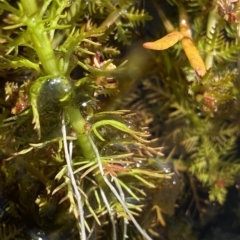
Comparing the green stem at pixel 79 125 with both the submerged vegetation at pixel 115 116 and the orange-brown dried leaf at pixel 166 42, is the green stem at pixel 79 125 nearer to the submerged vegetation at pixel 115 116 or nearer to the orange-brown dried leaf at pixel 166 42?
the submerged vegetation at pixel 115 116

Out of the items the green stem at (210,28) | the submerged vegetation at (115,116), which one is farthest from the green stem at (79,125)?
the green stem at (210,28)

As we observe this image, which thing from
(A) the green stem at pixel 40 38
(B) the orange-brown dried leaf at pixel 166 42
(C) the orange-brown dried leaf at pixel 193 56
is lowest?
(C) the orange-brown dried leaf at pixel 193 56

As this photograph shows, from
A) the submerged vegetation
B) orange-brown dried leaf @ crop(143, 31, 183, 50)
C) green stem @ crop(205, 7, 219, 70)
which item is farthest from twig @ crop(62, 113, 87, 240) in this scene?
green stem @ crop(205, 7, 219, 70)

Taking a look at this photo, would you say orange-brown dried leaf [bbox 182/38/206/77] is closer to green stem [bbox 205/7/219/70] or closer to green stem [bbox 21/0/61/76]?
green stem [bbox 205/7/219/70]

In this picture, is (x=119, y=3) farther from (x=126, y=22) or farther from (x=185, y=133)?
(x=185, y=133)

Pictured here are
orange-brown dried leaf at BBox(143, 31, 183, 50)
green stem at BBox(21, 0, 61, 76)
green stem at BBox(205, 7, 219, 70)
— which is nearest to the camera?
green stem at BBox(21, 0, 61, 76)

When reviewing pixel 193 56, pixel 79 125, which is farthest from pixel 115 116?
pixel 193 56

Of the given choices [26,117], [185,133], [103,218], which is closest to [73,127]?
[26,117]
